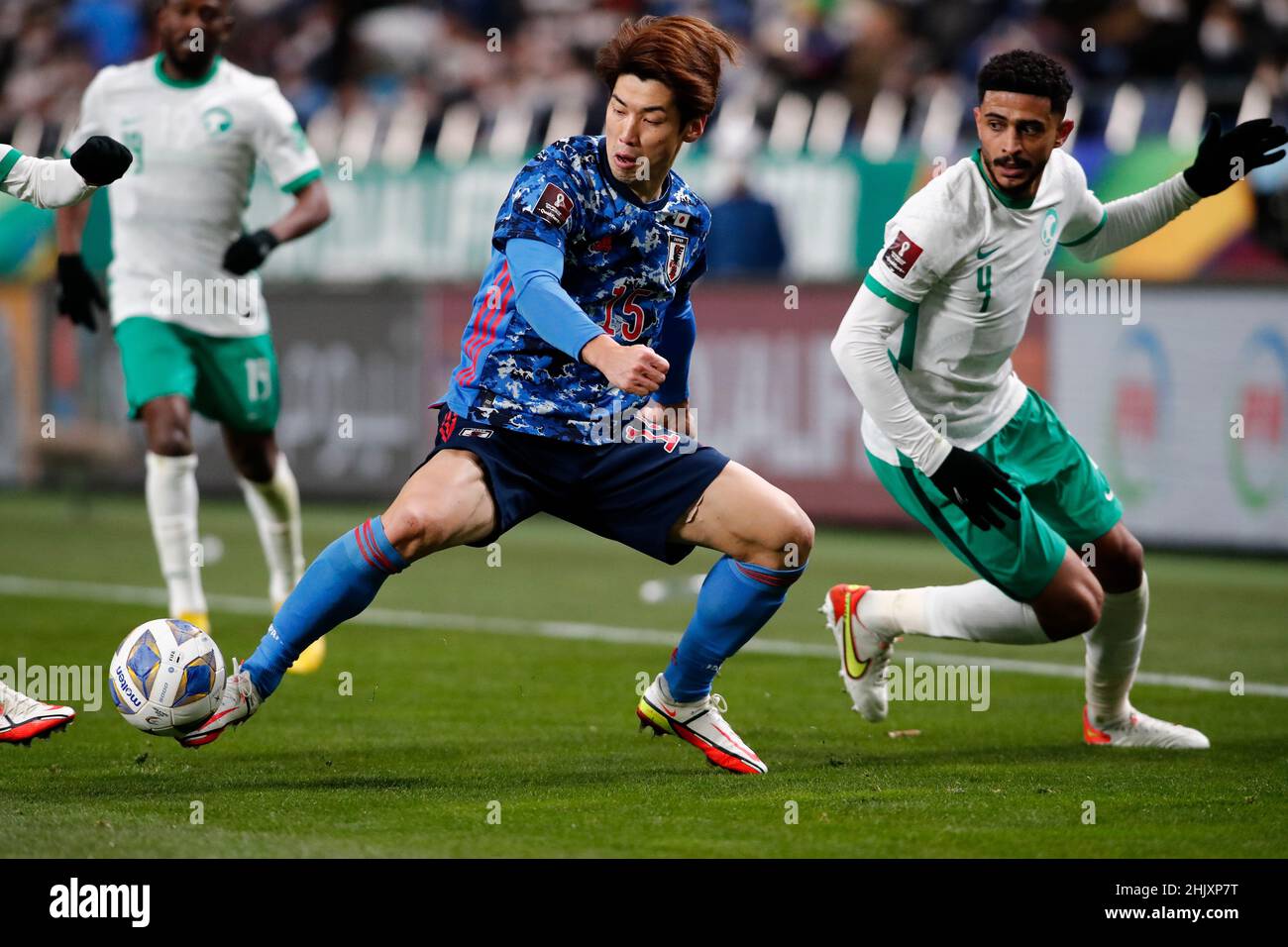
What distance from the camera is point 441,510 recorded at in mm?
5332

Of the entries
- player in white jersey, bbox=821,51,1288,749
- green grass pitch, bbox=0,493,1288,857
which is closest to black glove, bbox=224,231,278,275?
green grass pitch, bbox=0,493,1288,857

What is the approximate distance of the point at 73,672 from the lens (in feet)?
25.5

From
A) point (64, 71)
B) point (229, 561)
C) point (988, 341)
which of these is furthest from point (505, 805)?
point (64, 71)

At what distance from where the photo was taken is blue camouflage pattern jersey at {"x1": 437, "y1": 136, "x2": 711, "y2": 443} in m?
5.49

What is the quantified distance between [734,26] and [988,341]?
11.9 meters

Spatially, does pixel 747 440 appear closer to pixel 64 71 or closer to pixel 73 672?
pixel 73 672

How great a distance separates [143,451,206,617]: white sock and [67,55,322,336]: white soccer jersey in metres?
0.60

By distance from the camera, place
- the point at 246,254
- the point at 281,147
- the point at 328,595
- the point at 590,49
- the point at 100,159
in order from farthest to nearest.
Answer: the point at 590,49
the point at 281,147
the point at 246,254
the point at 100,159
the point at 328,595

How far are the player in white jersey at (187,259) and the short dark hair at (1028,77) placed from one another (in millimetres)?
3382

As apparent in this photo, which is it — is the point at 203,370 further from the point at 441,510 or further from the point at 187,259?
the point at 441,510

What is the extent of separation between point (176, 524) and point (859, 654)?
3.14 m

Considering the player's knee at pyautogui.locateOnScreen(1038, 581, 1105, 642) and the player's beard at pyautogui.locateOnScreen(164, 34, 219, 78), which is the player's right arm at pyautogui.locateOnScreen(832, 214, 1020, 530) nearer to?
the player's knee at pyautogui.locateOnScreen(1038, 581, 1105, 642)

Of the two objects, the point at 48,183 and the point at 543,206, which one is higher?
the point at 48,183

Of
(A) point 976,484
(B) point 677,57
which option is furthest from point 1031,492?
(B) point 677,57
